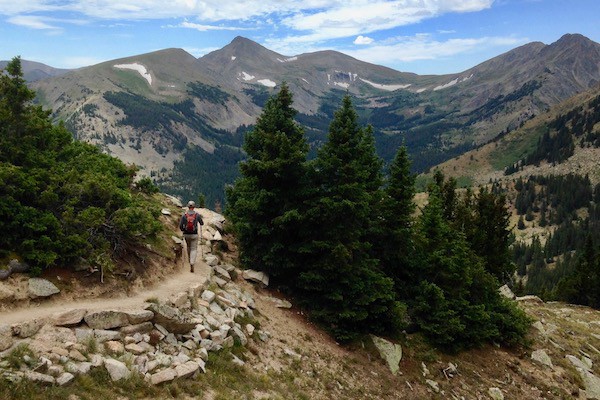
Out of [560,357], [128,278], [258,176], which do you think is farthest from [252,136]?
[560,357]

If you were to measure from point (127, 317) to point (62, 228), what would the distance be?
5.02 metres

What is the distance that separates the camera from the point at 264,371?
17.5 meters

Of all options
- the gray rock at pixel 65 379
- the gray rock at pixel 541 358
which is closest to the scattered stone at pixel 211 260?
the gray rock at pixel 65 379

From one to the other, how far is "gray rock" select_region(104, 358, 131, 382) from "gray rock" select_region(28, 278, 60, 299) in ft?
14.3

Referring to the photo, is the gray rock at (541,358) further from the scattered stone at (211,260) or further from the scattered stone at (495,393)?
the scattered stone at (211,260)

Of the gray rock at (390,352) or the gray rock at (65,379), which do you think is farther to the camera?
the gray rock at (390,352)

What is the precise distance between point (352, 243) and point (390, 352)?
22.4 feet

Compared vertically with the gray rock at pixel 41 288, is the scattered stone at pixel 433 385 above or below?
below

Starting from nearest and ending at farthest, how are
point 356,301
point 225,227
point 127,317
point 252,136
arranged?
1. point 127,317
2. point 356,301
3. point 252,136
4. point 225,227

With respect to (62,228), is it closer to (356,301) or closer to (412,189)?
(356,301)

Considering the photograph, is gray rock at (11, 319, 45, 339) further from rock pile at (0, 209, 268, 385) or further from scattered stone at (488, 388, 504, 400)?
scattered stone at (488, 388, 504, 400)

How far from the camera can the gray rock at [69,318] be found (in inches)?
533

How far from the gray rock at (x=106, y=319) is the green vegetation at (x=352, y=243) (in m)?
11.4

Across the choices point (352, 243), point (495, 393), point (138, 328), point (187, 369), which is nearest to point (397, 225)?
point (352, 243)
